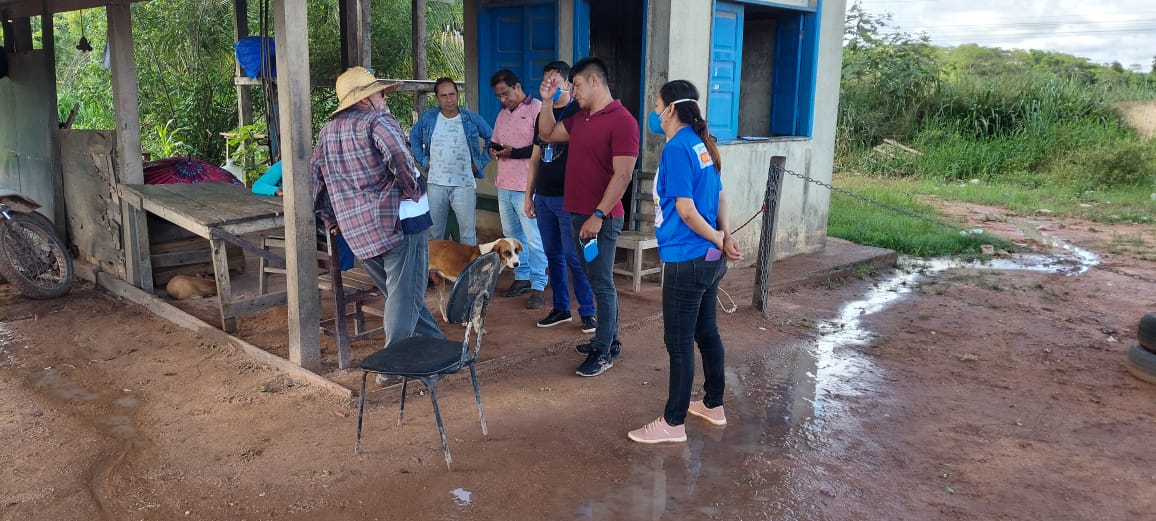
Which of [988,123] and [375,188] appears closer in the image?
[375,188]

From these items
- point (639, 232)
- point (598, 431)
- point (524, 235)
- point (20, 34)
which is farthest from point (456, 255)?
point (20, 34)

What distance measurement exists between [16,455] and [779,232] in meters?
6.49

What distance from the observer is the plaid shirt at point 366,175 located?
4141mm

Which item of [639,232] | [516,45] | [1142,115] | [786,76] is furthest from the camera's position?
[1142,115]

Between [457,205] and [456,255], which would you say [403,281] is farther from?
[457,205]

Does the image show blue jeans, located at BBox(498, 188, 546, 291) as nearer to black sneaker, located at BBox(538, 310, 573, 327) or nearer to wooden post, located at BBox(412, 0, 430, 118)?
black sneaker, located at BBox(538, 310, 573, 327)

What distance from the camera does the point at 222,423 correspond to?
13.8 feet

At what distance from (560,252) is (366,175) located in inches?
70.4

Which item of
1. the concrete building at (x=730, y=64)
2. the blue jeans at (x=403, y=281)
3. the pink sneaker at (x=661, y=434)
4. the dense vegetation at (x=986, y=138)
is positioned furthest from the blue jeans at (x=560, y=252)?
the dense vegetation at (x=986, y=138)

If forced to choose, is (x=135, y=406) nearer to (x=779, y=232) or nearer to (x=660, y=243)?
(x=660, y=243)

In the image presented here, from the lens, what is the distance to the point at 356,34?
300 inches

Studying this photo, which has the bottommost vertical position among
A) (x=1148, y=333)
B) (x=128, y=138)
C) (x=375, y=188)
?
(x=1148, y=333)

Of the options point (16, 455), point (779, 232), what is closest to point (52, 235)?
point (16, 455)

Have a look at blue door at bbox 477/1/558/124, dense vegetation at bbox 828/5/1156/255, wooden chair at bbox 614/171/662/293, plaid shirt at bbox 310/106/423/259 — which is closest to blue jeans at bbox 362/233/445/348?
plaid shirt at bbox 310/106/423/259
